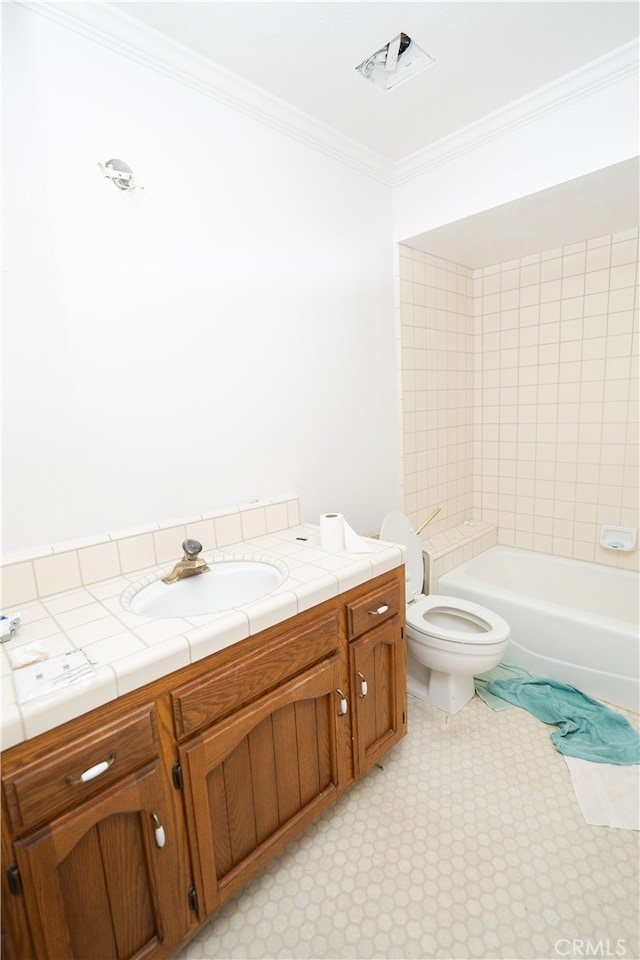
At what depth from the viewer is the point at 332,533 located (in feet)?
4.82

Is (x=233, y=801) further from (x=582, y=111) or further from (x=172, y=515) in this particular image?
(x=582, y=111)

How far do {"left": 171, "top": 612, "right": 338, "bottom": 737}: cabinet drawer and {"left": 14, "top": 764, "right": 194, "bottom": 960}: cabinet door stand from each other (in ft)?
0.43

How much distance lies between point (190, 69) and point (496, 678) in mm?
2683

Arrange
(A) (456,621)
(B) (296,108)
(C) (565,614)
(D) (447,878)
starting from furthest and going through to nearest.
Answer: (A) (456,621) < (C) (565,614) < (B) (296,108) < (D) (447,878)

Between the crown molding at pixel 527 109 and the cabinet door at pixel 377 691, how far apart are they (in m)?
Answer: 1.98

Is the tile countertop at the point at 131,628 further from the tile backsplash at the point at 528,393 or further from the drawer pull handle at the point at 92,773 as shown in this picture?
the tile backsplash at the point at 528,393

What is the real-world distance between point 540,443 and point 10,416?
263cm

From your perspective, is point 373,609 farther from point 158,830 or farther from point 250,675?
point 158,830

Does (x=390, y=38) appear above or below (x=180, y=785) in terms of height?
above

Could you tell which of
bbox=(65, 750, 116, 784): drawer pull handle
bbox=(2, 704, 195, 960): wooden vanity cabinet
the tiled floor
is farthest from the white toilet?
bbox=(65, 750, 116, 784): drawer pull handle

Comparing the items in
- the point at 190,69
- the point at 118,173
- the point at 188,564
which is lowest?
the point at 188,564

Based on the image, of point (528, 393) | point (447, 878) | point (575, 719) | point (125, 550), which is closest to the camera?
point (447, 878)

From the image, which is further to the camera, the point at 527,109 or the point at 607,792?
the point at 527,109

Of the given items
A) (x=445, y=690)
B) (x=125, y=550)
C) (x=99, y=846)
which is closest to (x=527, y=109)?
(x=125, y=550)
